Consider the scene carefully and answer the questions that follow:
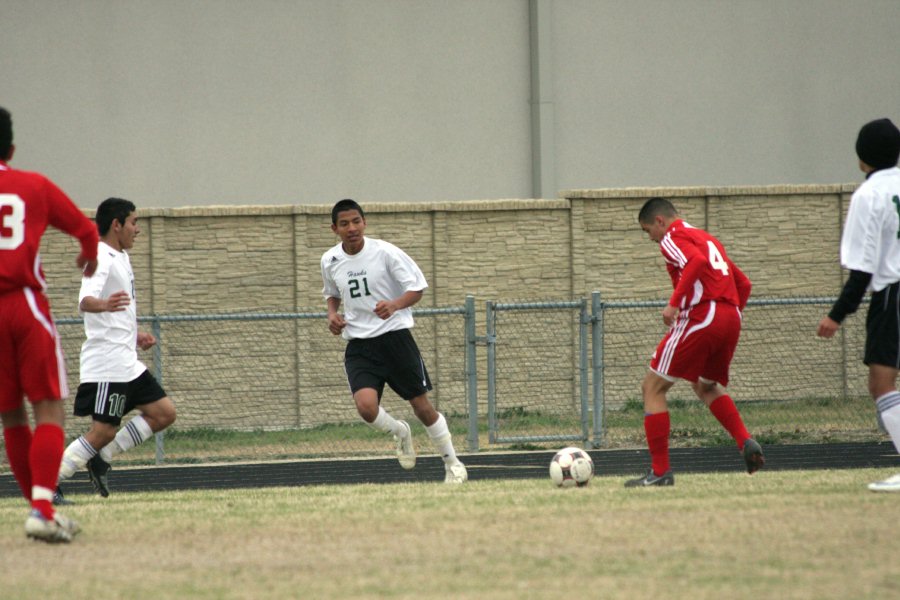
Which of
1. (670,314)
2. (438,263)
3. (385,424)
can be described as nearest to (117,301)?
(385,424)

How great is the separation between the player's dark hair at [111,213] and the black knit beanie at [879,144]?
4976mm

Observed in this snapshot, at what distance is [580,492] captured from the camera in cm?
853

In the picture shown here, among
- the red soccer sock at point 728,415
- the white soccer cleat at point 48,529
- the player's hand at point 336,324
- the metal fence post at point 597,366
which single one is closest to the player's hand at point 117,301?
the white soccer cleat at point 48,529

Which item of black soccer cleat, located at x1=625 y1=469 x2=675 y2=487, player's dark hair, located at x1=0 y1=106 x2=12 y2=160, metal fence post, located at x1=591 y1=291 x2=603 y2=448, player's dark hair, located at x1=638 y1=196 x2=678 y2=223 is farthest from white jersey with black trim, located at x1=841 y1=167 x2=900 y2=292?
metal fence post, located at x1=591 y1=291 x2=603 y2=448

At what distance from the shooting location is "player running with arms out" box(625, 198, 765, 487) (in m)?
8.84

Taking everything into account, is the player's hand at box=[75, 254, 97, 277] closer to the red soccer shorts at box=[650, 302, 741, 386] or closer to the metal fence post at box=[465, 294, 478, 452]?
the red soccer shorts at box=[650, 302, 741, 386]

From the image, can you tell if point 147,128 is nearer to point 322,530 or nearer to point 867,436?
point 867,436

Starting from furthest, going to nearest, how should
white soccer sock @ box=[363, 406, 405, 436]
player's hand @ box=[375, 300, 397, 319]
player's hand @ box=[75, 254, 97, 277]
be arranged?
white soccer sock @ box=[363, 406, 405, 436] < player's hand @ box=[375, 300, 397, 319] < player's hand @ box=[75, 254, 97, 277]

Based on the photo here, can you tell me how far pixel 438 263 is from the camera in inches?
671

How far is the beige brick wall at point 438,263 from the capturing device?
15625 mm

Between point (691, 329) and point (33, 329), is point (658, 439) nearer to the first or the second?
point (691, 329)

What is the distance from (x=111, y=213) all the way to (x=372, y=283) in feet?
6.54

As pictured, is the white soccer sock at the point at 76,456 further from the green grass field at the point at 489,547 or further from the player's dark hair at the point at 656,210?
the player's dark hair at the point at 656,210

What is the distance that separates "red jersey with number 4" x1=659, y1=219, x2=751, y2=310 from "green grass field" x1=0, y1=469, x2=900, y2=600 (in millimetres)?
1270
